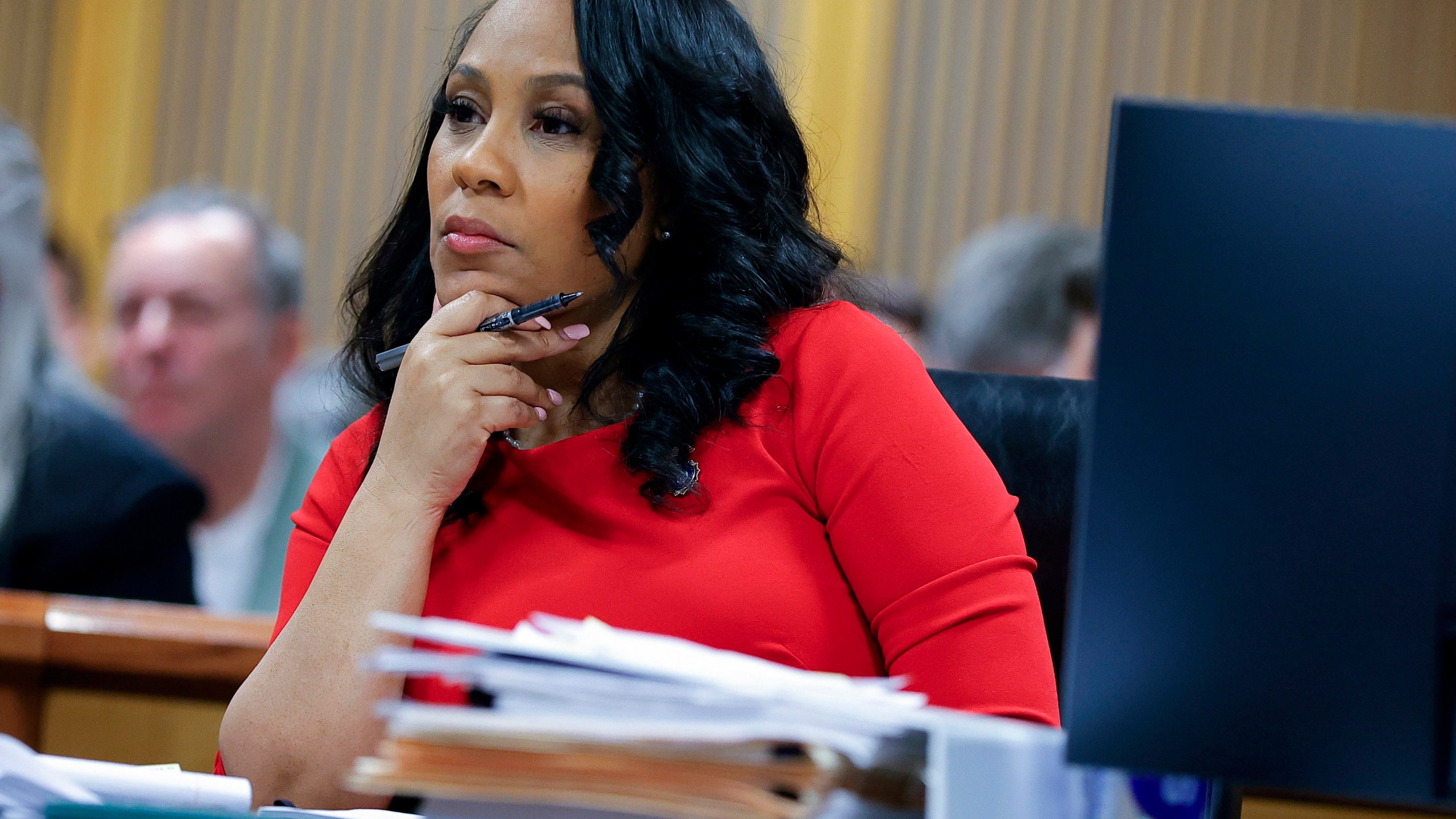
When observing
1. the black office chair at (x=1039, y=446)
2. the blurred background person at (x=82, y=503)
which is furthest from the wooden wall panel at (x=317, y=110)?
the black office chair at (x=1039, y=446)

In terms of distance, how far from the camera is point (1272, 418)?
52cm

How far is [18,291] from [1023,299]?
172 centimetres

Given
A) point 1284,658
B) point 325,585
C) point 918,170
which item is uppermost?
point 918,170

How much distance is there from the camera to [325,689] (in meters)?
0.99

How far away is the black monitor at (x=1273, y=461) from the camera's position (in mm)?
514

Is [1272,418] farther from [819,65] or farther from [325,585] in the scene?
[819,65]

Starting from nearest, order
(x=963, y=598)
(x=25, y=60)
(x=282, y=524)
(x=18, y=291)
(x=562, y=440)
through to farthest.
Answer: (x=963, y=598) → (x=562, y=440) → (x=18, y=291) → (x=282, y=524) → (x=25, y=60)

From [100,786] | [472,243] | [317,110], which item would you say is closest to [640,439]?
[472,243]

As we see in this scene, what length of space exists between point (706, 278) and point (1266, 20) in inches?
103

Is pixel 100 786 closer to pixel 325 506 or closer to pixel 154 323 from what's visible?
pixel 325 506

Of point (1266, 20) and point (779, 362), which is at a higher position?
point (1266, 20)

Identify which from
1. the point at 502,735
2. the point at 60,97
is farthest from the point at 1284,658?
the point at 60,97

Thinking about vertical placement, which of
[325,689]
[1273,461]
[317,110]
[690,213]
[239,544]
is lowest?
[239,544]

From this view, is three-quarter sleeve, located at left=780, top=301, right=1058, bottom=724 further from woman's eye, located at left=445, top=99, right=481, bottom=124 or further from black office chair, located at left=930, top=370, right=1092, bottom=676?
woman's eye, located at left=445, top=99, right=481, bottom=124
